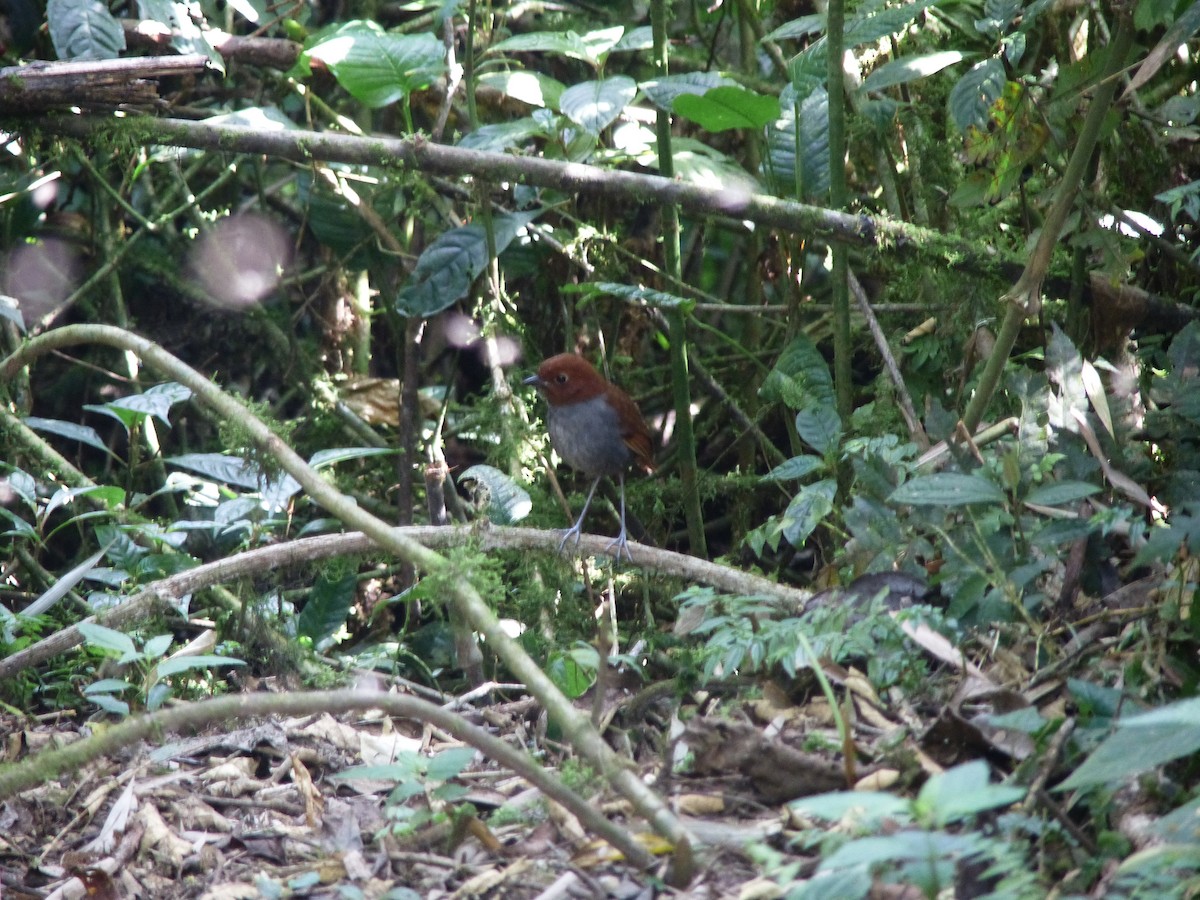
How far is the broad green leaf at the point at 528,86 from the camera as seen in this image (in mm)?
4074

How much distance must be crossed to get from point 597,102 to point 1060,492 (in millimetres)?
1895

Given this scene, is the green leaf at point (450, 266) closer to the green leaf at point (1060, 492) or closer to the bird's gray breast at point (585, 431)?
the bird's gray breast at point (585, 431)

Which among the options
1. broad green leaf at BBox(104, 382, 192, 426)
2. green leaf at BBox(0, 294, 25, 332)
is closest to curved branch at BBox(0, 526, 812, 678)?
broad green leaf at BBox(104, 382, 192, 426)

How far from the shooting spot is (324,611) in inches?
147

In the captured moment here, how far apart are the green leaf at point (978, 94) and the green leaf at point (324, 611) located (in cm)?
230

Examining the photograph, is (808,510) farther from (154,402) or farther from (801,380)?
(154,402)

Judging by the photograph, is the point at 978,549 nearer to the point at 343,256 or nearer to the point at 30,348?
the point at 30,348

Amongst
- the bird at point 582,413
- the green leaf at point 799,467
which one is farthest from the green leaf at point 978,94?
the bird at point 582,413

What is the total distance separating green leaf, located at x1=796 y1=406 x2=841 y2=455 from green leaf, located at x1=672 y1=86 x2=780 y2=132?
0.94 metres

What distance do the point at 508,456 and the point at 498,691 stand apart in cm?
109

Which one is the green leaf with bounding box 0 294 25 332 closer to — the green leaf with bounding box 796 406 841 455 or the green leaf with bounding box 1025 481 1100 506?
the green leaf with bounding box 796 406 841 455

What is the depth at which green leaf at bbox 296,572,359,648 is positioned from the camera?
3.72 metres

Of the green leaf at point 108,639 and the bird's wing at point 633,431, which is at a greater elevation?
the green leaf at point 108,639

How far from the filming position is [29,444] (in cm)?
409
